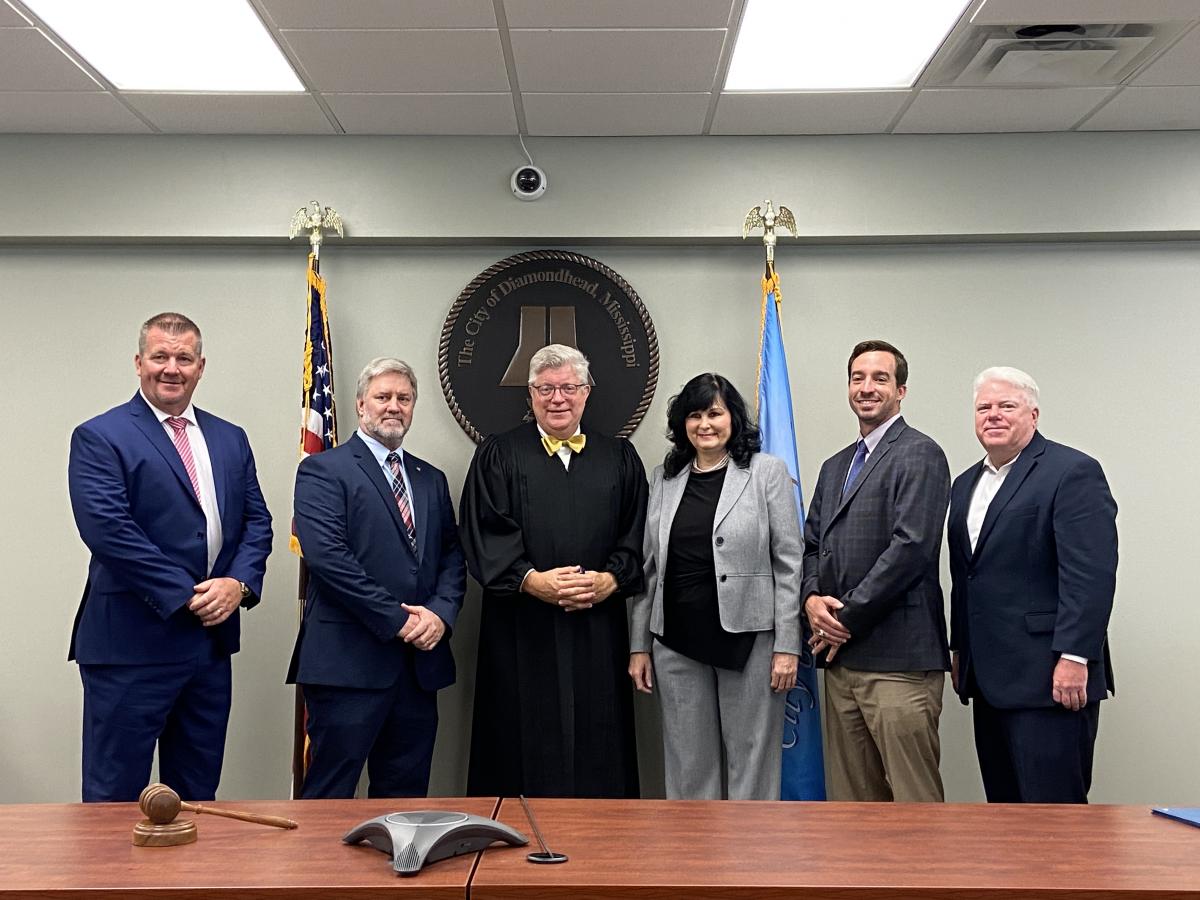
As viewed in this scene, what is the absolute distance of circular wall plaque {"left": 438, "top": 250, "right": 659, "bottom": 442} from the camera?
165 inches

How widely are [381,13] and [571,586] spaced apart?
1865mm

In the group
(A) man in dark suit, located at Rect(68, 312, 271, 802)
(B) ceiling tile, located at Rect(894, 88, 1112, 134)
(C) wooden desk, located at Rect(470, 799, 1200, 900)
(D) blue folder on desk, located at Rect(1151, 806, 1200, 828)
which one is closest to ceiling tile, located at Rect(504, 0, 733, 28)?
(B) ceiling tile, located at Rect(894, 88, 1112, 134)

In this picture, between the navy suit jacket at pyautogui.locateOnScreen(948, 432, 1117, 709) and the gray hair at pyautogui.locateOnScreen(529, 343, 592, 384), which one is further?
the gray hair at pyautogui.locateOnScreen(529, 343, 592, 384)

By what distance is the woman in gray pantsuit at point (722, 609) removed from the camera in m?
3.40

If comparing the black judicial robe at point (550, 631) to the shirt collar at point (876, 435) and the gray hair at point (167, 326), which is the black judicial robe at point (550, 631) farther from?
the gray hair at point (167, 326)

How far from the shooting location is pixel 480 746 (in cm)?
367

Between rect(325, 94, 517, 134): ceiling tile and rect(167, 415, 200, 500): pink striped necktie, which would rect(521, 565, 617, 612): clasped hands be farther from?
rect(325, 94, 517, 134): ceiling tile

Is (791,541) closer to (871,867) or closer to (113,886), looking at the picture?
(871,867)

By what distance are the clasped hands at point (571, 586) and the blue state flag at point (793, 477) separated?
70 centimetres

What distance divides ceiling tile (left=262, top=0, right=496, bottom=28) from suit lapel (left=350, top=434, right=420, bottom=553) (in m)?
1.34

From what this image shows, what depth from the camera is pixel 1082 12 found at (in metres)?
3.25

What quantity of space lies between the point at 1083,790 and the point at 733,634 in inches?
42.4

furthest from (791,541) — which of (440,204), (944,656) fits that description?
(440,204)

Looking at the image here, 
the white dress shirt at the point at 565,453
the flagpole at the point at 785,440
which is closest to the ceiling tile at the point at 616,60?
the flagpole at the point at 785,440
